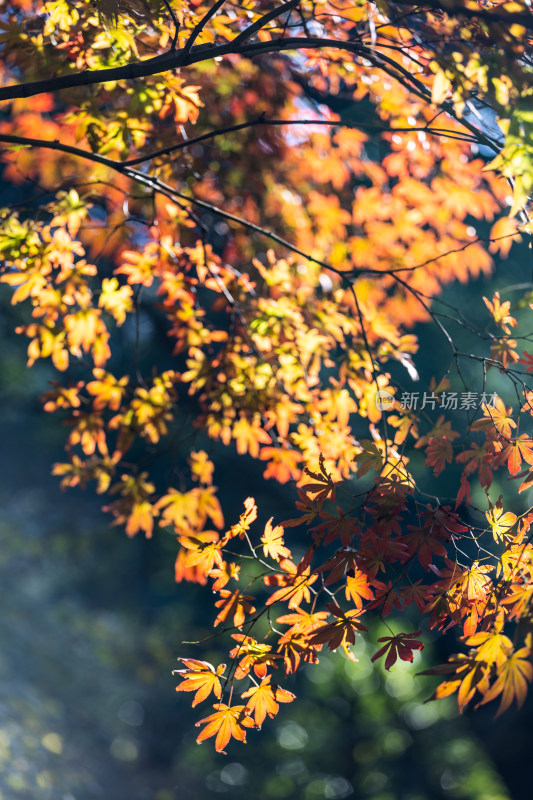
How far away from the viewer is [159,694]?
12.4 ft

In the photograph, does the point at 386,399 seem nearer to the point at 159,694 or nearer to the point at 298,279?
the point at 298,279

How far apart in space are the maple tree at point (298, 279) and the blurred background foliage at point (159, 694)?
918mm

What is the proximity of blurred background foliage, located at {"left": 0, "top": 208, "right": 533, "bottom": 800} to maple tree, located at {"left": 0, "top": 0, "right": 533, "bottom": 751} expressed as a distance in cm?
92

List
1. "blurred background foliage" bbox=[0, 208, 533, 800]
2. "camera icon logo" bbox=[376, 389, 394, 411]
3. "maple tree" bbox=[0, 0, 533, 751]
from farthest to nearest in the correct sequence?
"blurred background foliage" bbox=[0, 208, 533, 800]
"camera icon logo" bbox=[376, 389, 394, 411]
"maple tree" bbox=[0, 0, 533, 751]

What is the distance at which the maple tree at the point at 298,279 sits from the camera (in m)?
1.00

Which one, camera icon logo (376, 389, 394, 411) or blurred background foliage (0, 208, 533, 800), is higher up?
camera icon logo (376, 389, 394, 411)

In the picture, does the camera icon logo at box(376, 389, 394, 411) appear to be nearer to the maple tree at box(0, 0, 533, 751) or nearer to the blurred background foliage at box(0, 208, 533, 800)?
the maple tree at box(0, 0, 533, 751)

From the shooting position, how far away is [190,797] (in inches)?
132

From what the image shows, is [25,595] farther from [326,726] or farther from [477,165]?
[477,165]

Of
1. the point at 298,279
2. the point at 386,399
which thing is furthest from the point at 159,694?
the point at 386,399

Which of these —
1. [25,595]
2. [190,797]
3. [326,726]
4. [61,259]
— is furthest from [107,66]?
[25,595]

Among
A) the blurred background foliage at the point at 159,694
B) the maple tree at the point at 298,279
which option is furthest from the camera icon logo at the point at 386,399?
the blurred background foliage at the point at 159,694

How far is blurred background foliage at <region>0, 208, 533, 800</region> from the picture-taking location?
10.6ft

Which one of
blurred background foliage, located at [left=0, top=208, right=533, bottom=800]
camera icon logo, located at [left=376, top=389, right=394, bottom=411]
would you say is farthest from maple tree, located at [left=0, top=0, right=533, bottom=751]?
blurred background foliage, located at [left=0, top=208, right=533, bottom=800]
